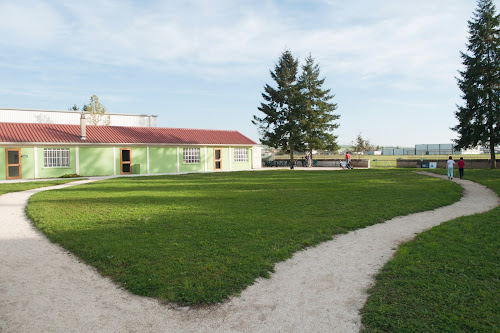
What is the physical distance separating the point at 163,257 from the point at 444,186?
14824 mm

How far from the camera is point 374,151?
102250 mm

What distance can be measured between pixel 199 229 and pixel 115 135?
78.8 feet

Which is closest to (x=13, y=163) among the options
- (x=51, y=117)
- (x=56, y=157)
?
(x=56, y=157)

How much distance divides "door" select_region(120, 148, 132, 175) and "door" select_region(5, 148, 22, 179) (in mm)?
6874

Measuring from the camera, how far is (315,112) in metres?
39.7

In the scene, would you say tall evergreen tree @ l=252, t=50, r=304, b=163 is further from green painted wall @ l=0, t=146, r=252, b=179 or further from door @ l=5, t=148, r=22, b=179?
door @ l=5, t=148, r=22, b=179

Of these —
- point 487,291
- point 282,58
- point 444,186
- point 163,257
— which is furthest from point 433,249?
point 282,58

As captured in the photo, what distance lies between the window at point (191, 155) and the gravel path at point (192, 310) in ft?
82.8

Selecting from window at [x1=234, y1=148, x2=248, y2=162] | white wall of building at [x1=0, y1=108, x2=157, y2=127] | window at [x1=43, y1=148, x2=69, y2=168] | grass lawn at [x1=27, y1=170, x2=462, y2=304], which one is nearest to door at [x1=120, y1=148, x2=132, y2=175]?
window at [x1=43, y1=148, x2=69, y2=168]

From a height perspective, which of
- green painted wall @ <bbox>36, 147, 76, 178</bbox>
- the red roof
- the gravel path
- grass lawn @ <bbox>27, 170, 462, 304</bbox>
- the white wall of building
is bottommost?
the gravel path

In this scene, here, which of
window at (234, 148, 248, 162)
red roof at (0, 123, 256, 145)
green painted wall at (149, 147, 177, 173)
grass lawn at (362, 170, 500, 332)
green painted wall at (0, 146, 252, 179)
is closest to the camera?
grass lawn at (362, 170, 500, 332)

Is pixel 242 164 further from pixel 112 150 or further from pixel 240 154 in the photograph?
pixel 112 150

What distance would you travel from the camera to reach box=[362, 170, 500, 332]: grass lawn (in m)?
3.72

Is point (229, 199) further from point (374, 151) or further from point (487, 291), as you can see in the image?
point (374, 151)
